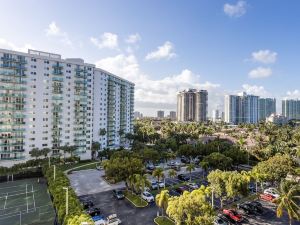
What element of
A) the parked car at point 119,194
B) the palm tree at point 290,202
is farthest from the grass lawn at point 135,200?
the palm tree at point 290,202

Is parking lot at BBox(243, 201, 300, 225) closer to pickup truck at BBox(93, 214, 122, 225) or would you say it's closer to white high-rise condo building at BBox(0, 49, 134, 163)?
pickup truck at BBox(93, 214, 122, 225)

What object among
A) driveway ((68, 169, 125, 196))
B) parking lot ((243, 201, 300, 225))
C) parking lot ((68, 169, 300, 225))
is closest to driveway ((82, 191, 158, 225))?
parking lot ((68, 169, 300, 225))

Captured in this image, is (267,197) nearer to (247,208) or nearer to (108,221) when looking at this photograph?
(247,208)

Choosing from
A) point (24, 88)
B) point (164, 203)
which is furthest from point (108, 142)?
point (164, 203)

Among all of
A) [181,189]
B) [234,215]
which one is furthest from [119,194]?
[234,215]

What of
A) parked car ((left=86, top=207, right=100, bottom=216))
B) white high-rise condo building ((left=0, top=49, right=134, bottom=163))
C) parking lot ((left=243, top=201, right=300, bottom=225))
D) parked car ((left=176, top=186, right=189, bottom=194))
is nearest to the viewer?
parking lot ((left=243, top=201, right=300, bottom=225))

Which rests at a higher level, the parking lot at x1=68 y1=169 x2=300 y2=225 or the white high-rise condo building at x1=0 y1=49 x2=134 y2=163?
the white high-rise condo building at x1=0 y1=49 x2=134 y2=163
